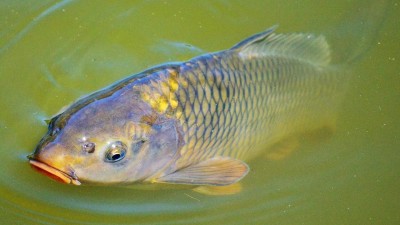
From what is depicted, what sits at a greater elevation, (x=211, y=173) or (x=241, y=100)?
(x=241, y=100)

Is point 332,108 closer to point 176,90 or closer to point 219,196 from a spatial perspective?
point 219,196

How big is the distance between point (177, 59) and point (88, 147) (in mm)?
1352

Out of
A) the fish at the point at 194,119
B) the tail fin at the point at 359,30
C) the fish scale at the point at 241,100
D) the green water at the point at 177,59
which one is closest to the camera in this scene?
the fish at the point at 194,119

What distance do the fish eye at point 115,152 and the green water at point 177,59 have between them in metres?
0.43

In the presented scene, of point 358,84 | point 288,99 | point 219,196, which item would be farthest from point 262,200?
point 358,84

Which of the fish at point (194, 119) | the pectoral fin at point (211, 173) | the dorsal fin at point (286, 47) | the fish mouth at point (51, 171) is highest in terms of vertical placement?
the dorsal fin at point (286, 47)

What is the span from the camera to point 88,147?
233 centimetres

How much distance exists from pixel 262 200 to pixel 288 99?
61cm

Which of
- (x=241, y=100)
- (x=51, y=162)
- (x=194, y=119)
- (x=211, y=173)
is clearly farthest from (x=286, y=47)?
(x=51, y=162)

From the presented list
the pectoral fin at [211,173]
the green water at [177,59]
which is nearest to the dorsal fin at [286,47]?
the green water at [177,59]

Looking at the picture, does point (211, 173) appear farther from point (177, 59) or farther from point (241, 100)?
point (177, 59)

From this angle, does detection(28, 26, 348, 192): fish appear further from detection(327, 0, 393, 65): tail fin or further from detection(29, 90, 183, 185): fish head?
detection(327, 0, 393, 65): tail fin

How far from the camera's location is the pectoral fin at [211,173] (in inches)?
105

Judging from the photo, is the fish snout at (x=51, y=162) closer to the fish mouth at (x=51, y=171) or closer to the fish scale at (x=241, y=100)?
the fish mouth at (x=51, y=171)
